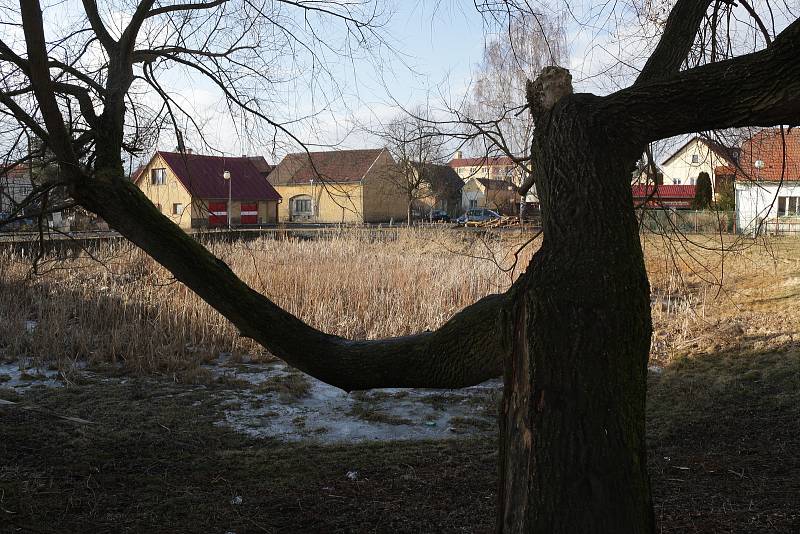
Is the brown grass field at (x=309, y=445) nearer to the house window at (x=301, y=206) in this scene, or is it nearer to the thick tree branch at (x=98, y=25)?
the thick tree branch at (x=98, y=25)

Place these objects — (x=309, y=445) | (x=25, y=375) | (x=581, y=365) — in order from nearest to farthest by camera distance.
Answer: (x=581, y=365) → (x=309, y=445) → (x=25, y=375)

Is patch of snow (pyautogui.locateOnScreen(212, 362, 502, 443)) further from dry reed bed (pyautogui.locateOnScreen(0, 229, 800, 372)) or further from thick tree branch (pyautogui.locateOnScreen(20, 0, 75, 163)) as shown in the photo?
thick tree branch (pyautogui.locateOnScreen(20, 0, 75, 163))

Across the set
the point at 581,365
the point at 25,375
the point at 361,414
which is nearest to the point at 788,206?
the point at 361,414

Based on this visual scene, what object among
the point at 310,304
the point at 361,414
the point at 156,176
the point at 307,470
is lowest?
the point at 361,414

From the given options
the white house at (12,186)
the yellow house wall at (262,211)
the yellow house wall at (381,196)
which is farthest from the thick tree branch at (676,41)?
the yellow house wall at (381,196)

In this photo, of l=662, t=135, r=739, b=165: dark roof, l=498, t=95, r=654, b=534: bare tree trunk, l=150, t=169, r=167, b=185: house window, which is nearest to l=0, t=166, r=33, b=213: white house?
l=150, t=169, r=167, b=185: house window

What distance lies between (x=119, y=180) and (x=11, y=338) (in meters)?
7.28

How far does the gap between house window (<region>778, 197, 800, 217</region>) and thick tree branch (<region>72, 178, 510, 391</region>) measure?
1135 inches

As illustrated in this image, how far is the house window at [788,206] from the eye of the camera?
2932cm

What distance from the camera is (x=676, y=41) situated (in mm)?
3926

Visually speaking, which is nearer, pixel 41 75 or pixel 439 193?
pixel 41 75

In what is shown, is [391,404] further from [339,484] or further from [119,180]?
[119,180]

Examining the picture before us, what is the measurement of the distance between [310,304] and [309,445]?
5.39 metres

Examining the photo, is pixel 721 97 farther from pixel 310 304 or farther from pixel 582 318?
pixel 310 304
